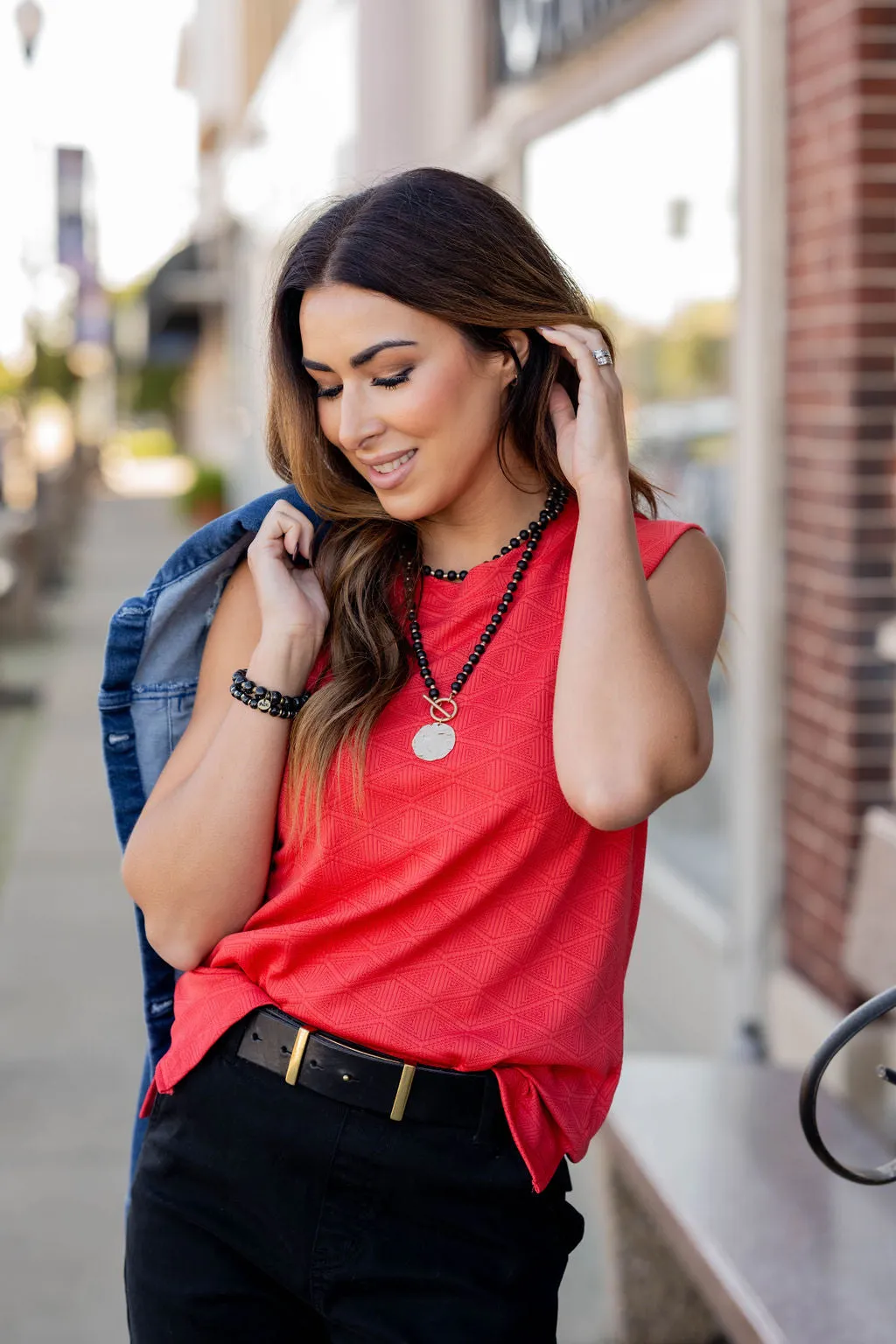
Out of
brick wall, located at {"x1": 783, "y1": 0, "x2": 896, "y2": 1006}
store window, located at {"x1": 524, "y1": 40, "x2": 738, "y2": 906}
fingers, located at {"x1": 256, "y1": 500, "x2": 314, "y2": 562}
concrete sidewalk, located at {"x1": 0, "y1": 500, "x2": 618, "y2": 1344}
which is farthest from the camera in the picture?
store window, located at {"x1": 524, "y1": 40, "x2": 738, "y2": 906}

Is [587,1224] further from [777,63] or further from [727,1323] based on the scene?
[777,63]

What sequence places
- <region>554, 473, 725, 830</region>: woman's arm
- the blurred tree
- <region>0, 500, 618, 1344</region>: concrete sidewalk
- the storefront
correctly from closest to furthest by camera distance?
<region>554, 473, 725, 830</region>: woman's arm < <region>0, 500, 618, 1344</region>: concrete sidewalk < the storefront < the blurred tree

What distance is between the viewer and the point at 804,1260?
268 cm

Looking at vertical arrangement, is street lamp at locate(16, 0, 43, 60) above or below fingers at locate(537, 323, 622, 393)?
above

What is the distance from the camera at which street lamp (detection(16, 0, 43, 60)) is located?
6.75 metres

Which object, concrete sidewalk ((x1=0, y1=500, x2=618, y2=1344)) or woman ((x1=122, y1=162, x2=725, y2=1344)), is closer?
woman ((x1=122, y1=162, x2=725, y2=1344))

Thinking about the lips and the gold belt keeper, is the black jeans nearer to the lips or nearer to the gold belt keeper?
the gold belt keeper

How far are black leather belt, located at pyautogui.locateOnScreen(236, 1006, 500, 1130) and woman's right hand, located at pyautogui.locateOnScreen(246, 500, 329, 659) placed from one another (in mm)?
457

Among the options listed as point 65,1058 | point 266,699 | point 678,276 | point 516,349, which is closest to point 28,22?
point 678,276

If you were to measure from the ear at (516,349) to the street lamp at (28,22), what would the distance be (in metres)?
5.55

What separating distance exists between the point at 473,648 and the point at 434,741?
0.13 metres

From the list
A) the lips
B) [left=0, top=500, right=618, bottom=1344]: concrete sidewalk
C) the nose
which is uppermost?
the nose

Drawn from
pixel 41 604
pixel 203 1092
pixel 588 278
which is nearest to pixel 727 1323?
pixel 203 1092

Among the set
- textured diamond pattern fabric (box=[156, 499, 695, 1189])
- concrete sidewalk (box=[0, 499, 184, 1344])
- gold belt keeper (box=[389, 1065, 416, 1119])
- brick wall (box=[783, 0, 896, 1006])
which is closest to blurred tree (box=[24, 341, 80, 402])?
concrete sidewalk (box=[0, 499, 184, 1344])
